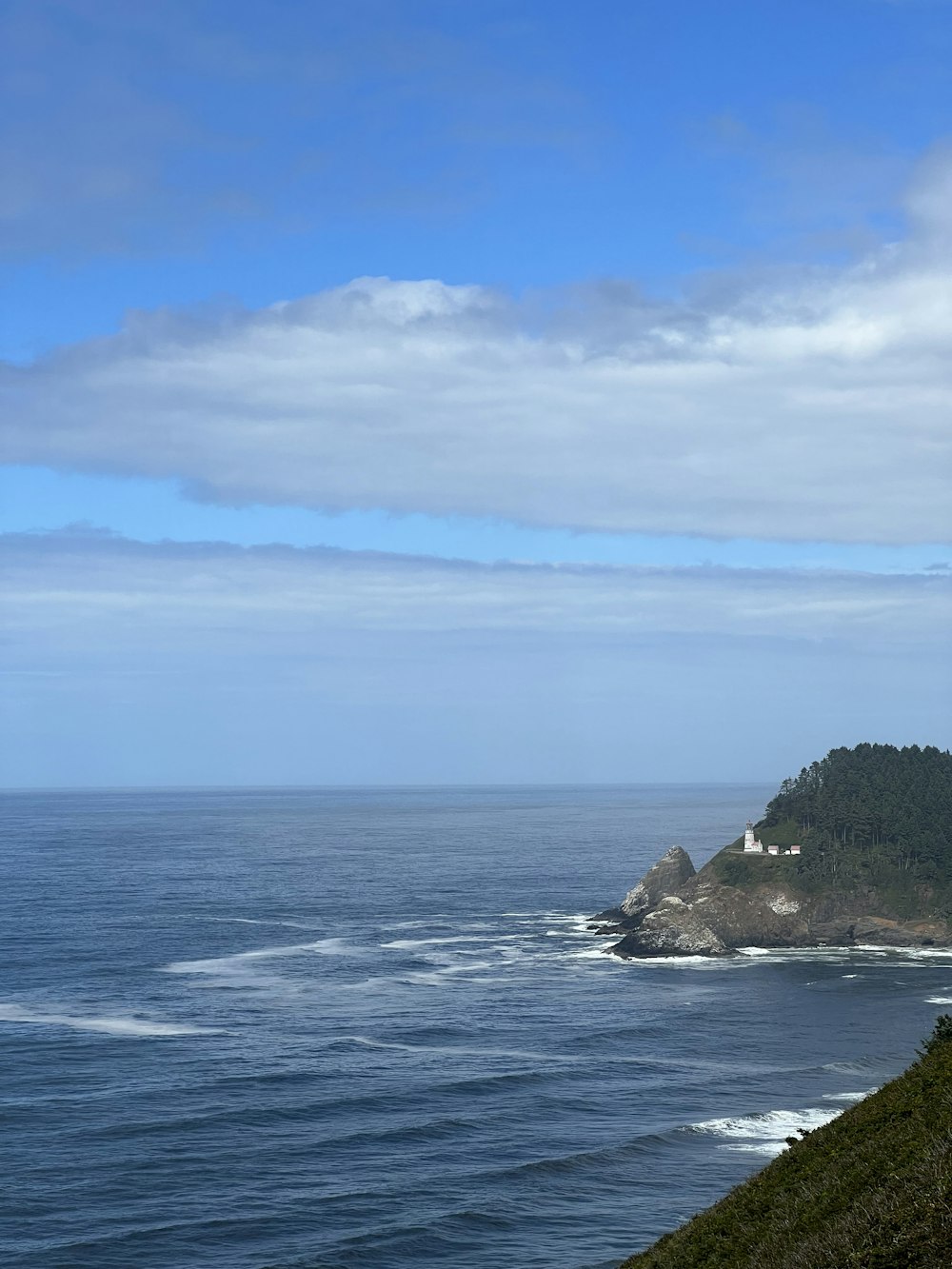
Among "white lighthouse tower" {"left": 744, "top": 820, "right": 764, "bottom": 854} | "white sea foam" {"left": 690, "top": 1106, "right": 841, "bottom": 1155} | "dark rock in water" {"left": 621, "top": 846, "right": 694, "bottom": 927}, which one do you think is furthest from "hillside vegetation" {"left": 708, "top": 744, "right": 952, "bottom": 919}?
"white sea foam" {"left": 690, "top": 1106, "right": 841, "bottom": 1155}

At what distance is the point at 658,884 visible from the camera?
158125 millimetres

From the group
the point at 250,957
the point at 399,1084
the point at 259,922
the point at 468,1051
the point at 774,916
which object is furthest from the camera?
the point at 259,922

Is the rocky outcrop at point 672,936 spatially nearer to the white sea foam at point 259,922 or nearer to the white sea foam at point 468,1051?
the white sea foam at point 259,922

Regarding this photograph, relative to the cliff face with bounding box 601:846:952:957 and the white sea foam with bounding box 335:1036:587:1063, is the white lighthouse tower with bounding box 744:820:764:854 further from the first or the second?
the white sea foam with bounding box 335:1036:587:1063

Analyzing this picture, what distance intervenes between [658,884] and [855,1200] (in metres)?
126

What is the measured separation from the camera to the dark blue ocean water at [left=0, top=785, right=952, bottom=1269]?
63.2 meters

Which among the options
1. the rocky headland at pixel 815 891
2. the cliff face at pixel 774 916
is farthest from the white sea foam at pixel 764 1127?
the cliff face at pixel 774 916

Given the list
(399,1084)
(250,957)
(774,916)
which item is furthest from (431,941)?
(399,1084)

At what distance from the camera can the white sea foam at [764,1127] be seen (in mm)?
73125

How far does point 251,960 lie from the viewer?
13400 centimetres

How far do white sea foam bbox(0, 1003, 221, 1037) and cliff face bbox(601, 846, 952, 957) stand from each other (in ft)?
199

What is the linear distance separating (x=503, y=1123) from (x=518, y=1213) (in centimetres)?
1454

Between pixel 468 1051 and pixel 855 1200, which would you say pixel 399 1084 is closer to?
pixel 468 1051

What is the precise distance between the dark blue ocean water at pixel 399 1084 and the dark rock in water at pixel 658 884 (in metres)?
9.14
